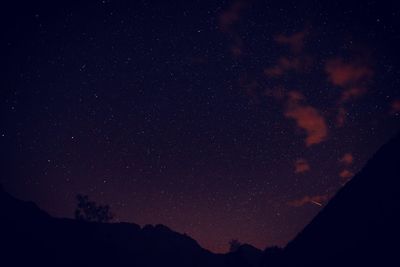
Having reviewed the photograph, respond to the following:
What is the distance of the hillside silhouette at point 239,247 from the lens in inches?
636

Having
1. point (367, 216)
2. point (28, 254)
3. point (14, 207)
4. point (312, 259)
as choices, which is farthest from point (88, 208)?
point (367, 216)

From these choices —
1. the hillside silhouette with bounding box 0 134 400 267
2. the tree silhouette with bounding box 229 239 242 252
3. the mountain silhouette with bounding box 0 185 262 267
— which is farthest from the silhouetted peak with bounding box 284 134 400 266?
the tree silhouette with bounding box 229 239 242 252

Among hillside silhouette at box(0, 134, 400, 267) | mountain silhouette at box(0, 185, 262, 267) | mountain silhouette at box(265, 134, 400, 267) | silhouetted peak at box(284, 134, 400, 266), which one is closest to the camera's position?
mountain silhouette at box(265, 134, 400, 267)

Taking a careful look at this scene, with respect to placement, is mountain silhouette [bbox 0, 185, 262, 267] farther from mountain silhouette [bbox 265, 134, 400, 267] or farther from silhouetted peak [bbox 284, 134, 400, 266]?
silhouetted peak [bbox 284, 134, 400, 266]

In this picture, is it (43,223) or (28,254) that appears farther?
(43,223)

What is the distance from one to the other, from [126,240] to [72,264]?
10.5 meters

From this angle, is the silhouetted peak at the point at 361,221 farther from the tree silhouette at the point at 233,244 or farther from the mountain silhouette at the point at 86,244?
the tree silhouette at the point at 233,244

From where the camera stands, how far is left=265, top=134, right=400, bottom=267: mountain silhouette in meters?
15.1

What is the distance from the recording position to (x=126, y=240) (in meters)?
46.0

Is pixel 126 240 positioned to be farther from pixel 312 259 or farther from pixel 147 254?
pixel 312 259

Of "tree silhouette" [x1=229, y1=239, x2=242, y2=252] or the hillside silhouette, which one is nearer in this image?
the hillside silhouette

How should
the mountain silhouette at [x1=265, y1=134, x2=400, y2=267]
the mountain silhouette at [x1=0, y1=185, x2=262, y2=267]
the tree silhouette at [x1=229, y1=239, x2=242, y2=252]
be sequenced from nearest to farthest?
the mountain silhouette at [x1=265, y1=134, x2=400, y2=267]
the mountain silhouette at [x1=0, y1=185, x2=262, y2=267]
the tree silhouette at [x1=229, y1=239, x2=242, y2=252]

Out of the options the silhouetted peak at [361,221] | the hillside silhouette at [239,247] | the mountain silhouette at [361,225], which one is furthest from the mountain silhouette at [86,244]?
the silhouetted peak at [361,221]

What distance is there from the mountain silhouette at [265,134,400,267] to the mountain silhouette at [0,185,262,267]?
16.8 m
